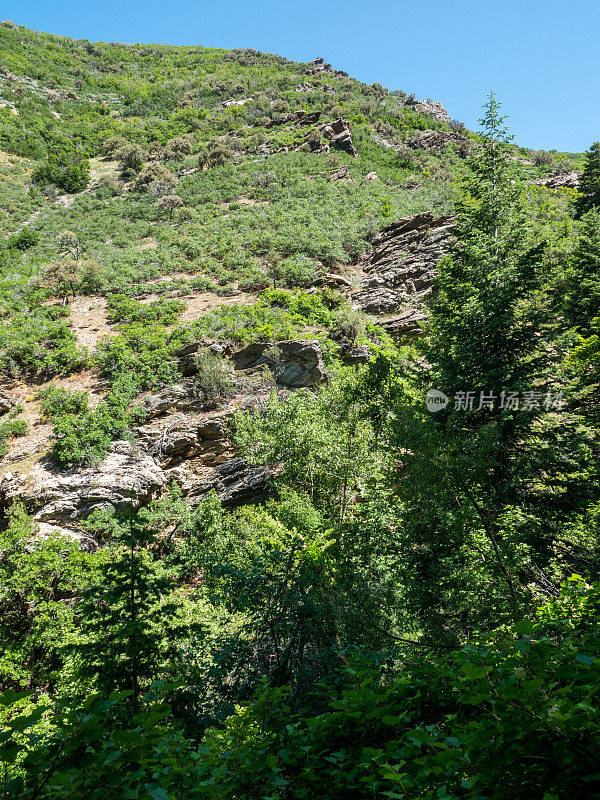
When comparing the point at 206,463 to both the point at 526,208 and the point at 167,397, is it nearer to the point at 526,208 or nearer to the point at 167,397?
the point at 167,397

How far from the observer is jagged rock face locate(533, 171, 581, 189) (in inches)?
1286

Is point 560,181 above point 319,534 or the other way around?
above

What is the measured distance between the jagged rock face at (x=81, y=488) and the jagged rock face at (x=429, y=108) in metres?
65.2

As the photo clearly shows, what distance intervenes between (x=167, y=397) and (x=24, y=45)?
69926 mm

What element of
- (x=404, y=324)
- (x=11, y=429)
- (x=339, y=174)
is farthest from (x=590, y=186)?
(x=11, y=429)

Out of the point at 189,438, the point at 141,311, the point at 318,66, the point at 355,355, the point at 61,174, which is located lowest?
the point at 189,438

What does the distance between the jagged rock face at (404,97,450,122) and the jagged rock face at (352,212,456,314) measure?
42.9 meters

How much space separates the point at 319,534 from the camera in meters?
6.96

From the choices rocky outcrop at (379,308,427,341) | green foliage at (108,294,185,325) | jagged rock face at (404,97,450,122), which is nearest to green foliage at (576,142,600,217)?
rocky outcrop at (379,308,427,341)

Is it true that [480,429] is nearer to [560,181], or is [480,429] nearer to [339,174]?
[339,174]

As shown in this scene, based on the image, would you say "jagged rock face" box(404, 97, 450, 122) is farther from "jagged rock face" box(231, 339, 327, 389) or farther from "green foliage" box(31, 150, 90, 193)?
"jagged rock face" box(231, 339, 327, 389)

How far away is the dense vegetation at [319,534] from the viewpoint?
5.08ft

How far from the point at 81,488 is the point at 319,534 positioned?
732 centimetres

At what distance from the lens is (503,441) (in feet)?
23.9
